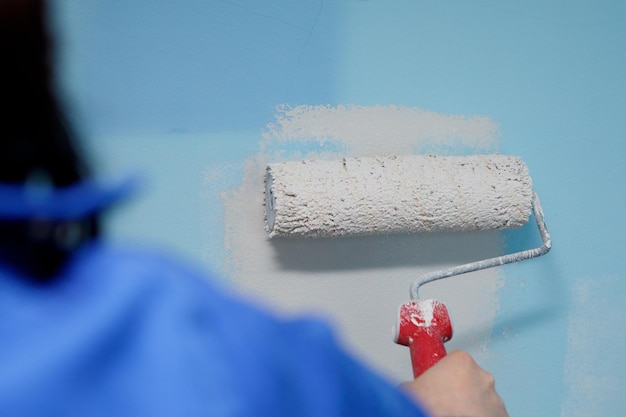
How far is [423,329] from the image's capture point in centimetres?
83

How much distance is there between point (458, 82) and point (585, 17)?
0.24m

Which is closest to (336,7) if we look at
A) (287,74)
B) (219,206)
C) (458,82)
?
(287,74)

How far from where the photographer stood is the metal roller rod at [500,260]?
96cm

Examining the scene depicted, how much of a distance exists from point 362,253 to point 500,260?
21 centimetres

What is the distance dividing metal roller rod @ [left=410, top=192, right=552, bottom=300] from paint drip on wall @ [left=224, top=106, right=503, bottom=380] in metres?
0.07

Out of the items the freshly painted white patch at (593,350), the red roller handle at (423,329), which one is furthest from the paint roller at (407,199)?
the freshly painted white patch at (593,350)

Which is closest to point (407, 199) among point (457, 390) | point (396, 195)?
point (396, 195)

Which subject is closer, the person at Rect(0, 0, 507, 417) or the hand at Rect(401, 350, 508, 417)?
the person at Rect(0, 0, 507, 417)

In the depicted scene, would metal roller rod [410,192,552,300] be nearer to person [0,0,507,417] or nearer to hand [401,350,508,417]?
hand [401,350,508,417]

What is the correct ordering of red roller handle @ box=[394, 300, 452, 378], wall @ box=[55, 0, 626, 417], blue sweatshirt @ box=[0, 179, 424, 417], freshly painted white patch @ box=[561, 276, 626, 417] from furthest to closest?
freshly painted white patch @ box=[561, 276, 626, 417] → wall @ box=[55, 0, 626, 417] → red roller handle @ box=[394, 300, 452, 378] → blue sweatshirt @ box=[0, 179, 424, 417]

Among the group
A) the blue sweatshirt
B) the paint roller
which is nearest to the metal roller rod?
the paint roller

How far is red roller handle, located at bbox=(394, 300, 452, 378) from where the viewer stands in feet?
2.66

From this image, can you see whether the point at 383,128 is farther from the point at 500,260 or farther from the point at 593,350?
the point at 593,350

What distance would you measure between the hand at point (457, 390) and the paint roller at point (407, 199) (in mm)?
230
